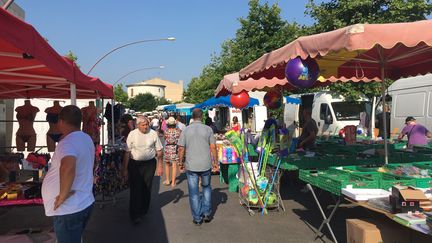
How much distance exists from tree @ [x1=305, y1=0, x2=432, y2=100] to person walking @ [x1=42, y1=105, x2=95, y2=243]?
564 inches

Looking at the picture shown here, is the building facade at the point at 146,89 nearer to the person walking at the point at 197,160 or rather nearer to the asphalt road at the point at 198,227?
the asphalt road at the point at 198,227

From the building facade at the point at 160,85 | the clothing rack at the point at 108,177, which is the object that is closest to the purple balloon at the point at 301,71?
the clothing rack at the point at 108,177

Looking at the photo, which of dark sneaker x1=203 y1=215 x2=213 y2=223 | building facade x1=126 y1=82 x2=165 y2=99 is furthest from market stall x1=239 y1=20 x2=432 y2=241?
building facade x1=126 y1=82 x2=165 y2=99

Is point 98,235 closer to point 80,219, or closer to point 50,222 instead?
point 50,222

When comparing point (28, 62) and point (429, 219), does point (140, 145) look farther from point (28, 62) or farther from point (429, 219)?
point (429, 219)

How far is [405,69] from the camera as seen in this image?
24.6 feet

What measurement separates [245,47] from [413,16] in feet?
27.1

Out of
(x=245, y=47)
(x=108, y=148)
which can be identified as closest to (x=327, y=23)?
(x=245, y=47)

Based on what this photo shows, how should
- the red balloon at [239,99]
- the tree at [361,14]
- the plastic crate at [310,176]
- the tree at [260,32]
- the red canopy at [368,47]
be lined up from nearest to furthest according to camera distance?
the red canopy at [368,47] < the plastic crate at [310,176] < the red balloon at [239,99] < the tree at [361,14] < the tree at [260,32]

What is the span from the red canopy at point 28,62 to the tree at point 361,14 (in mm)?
11150

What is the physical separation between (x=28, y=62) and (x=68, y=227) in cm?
265

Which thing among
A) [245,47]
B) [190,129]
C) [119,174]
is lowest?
[119,174]

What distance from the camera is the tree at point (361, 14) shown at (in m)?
15.4

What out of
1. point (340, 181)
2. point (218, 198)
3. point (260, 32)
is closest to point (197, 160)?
point (218, 198)
